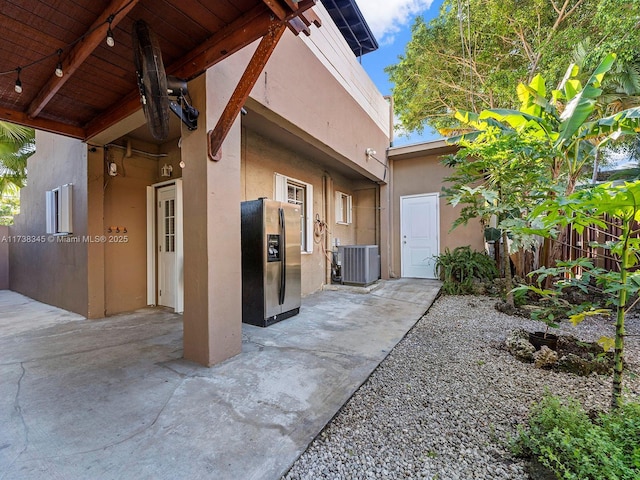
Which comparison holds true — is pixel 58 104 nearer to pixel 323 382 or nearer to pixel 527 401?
pixel 323 382

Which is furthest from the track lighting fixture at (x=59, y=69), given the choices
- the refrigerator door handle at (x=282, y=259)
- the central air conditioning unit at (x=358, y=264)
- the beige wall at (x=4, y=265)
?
the beige wall at (x=4, y=265)

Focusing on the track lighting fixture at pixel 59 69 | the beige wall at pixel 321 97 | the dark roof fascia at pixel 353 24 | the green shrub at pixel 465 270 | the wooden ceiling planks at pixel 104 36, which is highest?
the dark roof fascia at pixel 353 24

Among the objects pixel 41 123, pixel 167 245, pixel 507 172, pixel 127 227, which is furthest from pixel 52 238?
pixel 507 172

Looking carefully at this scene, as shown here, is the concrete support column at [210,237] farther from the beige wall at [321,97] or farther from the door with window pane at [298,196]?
the door with window pane at [298,196]

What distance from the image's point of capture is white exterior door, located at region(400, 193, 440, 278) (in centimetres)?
717

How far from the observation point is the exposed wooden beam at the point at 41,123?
10.9 feet

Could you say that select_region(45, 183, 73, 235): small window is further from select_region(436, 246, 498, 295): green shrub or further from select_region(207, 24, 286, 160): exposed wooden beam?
select_region(436, 246, 498, 295): green shrub

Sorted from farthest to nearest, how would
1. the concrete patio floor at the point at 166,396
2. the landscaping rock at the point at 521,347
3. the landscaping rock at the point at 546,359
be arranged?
1. the landscaping rock at the point at 521,347
2. the landscaping rock at the point at 546,359
3. the concrete patio floor at the point at 166,396

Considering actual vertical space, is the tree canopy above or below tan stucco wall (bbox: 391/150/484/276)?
above

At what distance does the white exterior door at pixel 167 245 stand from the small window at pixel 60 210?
1.28 m

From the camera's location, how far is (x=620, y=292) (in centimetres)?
160

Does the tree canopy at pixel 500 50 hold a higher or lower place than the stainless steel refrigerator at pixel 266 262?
higher

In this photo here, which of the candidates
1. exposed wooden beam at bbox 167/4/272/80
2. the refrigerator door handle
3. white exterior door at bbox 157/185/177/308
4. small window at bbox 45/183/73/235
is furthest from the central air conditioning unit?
small window at bbox 45/183/73/235

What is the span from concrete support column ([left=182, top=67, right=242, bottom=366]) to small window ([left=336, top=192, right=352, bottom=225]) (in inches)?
185
